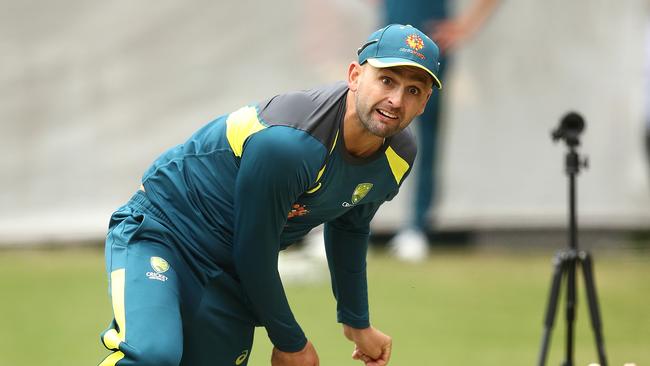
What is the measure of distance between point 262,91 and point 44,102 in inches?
66.5

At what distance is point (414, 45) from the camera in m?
3.86

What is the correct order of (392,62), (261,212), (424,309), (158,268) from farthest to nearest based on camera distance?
(424,309) → (158,268) → (261,212) → (392,62)

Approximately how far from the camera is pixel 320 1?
948 centimetres

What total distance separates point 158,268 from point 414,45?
1.14 m

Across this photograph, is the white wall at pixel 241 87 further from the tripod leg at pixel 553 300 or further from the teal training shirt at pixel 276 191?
the teal training shirt at pixel 276 191

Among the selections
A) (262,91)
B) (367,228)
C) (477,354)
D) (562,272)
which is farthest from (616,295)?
(367,228)

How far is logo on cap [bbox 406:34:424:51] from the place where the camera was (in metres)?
3.86

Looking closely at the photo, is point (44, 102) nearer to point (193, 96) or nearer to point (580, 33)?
point (193, 96)

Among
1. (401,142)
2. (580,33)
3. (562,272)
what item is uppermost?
(580,33)

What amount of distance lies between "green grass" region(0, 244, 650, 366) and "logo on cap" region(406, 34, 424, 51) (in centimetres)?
259

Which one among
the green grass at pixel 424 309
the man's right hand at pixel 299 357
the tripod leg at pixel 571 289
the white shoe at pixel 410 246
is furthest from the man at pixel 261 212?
the white shoe at pixel 410 246

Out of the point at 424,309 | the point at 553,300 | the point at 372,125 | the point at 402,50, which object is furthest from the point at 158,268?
the point at 424,309

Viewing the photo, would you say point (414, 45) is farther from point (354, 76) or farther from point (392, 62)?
point (354, 76)

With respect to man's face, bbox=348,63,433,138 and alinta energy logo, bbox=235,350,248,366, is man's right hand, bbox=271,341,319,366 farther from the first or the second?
man's face, bbox=348,63,433,138
